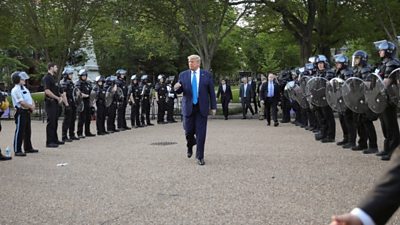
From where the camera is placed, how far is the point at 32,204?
21.0 feet

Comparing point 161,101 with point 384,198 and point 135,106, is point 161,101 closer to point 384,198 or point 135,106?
point 135,106

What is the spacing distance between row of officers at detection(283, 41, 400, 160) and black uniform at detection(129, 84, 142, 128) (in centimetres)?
725

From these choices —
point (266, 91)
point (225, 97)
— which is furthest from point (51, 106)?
point (225, 97)

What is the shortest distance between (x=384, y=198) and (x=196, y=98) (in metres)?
7.57

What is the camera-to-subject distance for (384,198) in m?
1.91

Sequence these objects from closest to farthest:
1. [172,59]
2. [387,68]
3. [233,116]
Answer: [387,68] → [233,116] → [172,59]

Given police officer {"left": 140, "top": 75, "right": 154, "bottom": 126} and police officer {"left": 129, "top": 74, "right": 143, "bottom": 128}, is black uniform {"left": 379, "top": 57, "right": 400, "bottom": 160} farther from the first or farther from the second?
police officer {"left": 140, "top": 75, "right": 154, "bottom": 126}

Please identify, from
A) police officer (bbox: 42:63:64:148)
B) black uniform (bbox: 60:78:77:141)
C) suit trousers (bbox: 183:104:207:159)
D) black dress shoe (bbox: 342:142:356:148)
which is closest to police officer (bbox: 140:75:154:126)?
black uniform (bbox: 60:78:77:141)

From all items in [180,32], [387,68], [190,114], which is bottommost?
[190,114]

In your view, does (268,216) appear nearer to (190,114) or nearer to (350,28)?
(190,114)

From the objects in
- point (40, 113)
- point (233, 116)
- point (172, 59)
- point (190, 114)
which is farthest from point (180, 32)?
point (172, 59)

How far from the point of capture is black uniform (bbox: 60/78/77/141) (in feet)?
46.3

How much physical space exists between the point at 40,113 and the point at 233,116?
930cm

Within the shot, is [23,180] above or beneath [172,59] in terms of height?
beneath
